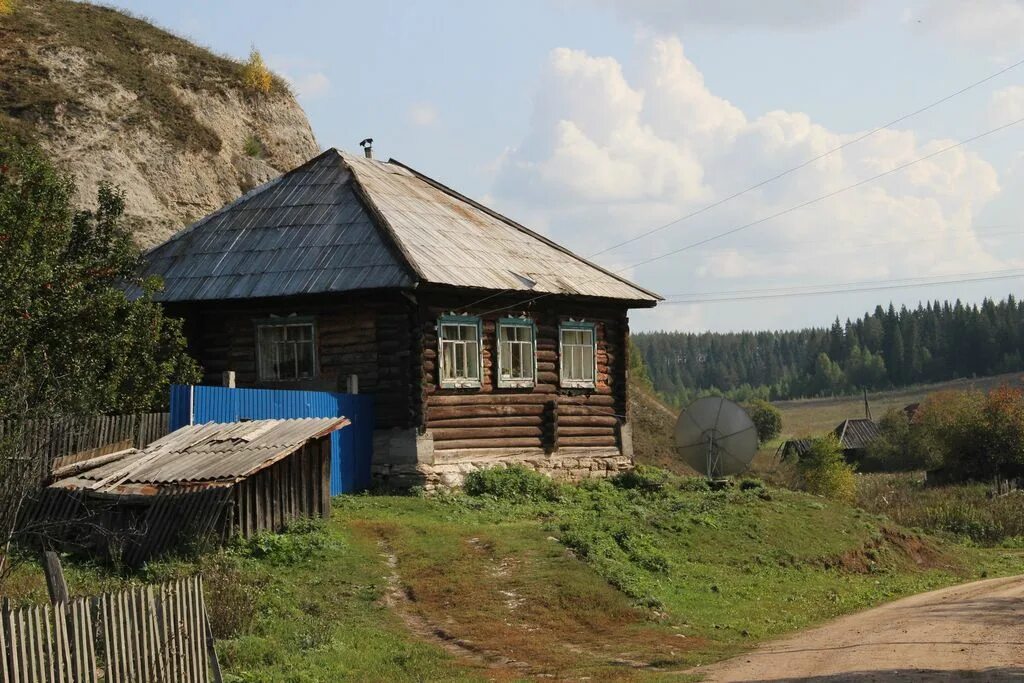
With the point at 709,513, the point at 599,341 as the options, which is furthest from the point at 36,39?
the point at 709,513

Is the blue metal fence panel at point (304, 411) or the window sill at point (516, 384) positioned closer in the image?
the blue metal fence panel at point (304, 411)

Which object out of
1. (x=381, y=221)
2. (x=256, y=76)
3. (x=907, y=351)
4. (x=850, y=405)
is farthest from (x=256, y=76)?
(x=907, y=351)

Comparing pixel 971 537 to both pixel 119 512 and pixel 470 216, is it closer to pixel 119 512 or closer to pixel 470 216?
pixel 470 216

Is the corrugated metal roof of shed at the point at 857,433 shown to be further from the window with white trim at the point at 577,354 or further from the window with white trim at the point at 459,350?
the window with white trim at the point at 459,350

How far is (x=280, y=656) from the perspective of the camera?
504 inches

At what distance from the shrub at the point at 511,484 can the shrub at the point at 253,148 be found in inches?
797

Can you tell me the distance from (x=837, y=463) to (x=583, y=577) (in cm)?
2825

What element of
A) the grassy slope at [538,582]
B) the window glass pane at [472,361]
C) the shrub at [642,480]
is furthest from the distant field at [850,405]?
the grassy slope at [538,582]

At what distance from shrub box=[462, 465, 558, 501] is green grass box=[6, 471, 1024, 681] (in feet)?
0.20

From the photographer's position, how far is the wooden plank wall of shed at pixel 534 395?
24.7m

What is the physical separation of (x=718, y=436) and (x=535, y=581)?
44.0 ft

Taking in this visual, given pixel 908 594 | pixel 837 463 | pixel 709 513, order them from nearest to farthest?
pixel 908 594 < pixel 709 513 < pixel 837 463

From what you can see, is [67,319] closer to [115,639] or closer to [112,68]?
[115,639]

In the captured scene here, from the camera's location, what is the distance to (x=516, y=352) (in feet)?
87.7
